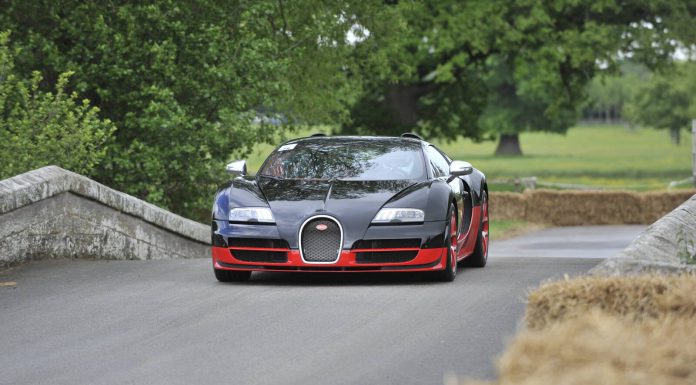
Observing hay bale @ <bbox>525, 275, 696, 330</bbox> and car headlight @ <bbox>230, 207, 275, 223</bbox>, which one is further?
car headlight @ <bbox>230, 207, 275, 223</bbox>

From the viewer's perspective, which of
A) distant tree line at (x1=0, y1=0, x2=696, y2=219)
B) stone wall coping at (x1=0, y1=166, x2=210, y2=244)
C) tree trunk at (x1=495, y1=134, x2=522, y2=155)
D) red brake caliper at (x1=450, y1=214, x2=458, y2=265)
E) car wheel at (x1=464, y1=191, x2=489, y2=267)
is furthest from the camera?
tree trunk at (x1=495, y1=134, x2=522, y2=155)

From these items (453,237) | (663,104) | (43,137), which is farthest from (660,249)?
(663,104)

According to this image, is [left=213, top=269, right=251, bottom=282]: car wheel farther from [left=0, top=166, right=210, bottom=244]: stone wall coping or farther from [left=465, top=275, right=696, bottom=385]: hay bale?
[left=465, top=275, right=696, bottom=385]: hay bale

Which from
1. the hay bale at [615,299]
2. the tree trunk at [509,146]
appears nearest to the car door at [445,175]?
the hay bale at [615,299]

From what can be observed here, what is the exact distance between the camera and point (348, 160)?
12.1 meters

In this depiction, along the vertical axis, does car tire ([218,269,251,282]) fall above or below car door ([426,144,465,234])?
below

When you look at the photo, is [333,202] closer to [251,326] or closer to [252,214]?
[252,214]

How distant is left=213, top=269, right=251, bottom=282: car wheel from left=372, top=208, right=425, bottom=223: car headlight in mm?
1329

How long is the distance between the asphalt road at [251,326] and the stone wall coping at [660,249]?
808 mm

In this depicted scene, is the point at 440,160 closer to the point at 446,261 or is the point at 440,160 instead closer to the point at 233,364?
the point at 446,261

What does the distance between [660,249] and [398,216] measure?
2306 mm

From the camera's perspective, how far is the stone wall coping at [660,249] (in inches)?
301

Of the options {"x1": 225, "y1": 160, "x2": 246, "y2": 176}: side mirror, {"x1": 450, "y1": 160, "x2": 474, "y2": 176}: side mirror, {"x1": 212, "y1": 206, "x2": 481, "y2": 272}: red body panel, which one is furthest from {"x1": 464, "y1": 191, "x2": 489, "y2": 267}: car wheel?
{"x1": 225, "y1": 160, "x2": 246, "y2": 176}: side mirror

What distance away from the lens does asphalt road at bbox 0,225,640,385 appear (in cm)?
705
